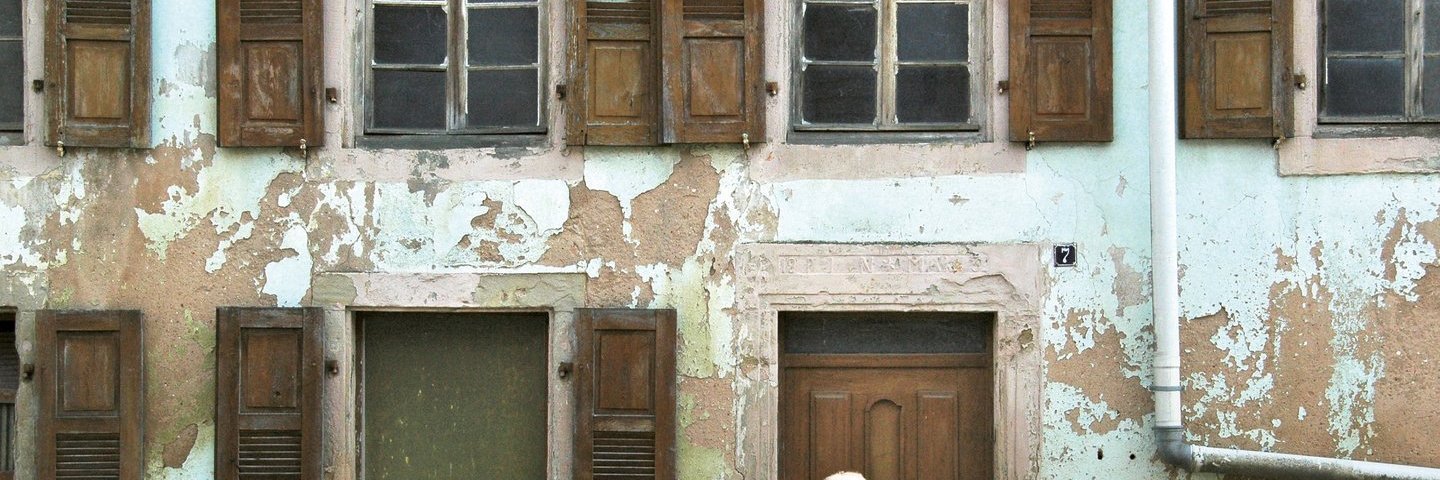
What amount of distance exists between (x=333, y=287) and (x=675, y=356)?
1523 mm

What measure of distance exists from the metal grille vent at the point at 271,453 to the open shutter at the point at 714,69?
2120 mm

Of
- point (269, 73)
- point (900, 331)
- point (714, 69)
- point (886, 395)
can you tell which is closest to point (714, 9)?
point (714, 69)

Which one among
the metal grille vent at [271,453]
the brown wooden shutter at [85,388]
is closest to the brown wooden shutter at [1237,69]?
the metal grille vent at [271,453]

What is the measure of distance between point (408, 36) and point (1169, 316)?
3.53 metres

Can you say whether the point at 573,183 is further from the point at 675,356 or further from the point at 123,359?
the point at 123,359

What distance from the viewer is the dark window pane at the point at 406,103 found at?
6098 millimetres

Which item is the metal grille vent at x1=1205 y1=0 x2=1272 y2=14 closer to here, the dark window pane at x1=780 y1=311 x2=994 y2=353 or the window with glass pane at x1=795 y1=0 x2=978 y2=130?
the window with glass pane at x1=795 y1=0 x2=978 y2=130

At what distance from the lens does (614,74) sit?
589 centimetres

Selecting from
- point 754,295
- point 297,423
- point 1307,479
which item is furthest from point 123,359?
point 1307,479

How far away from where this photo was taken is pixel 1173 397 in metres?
5.63

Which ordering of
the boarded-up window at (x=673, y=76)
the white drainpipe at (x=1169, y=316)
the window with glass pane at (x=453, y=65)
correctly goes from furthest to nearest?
the window with glass pane at (x=453, y=65), the boarded-up window at (x=673, y=76), the white drainpipe at (x=1169, y=316)

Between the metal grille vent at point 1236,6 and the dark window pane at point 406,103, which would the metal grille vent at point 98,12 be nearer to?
the dark window pane at point 406,103

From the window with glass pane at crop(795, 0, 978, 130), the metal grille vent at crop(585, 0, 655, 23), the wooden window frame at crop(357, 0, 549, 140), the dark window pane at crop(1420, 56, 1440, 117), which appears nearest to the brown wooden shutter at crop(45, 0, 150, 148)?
the wooden window frame at crop(357, 0, 549, 140)

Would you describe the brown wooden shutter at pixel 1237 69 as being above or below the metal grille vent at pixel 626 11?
below
